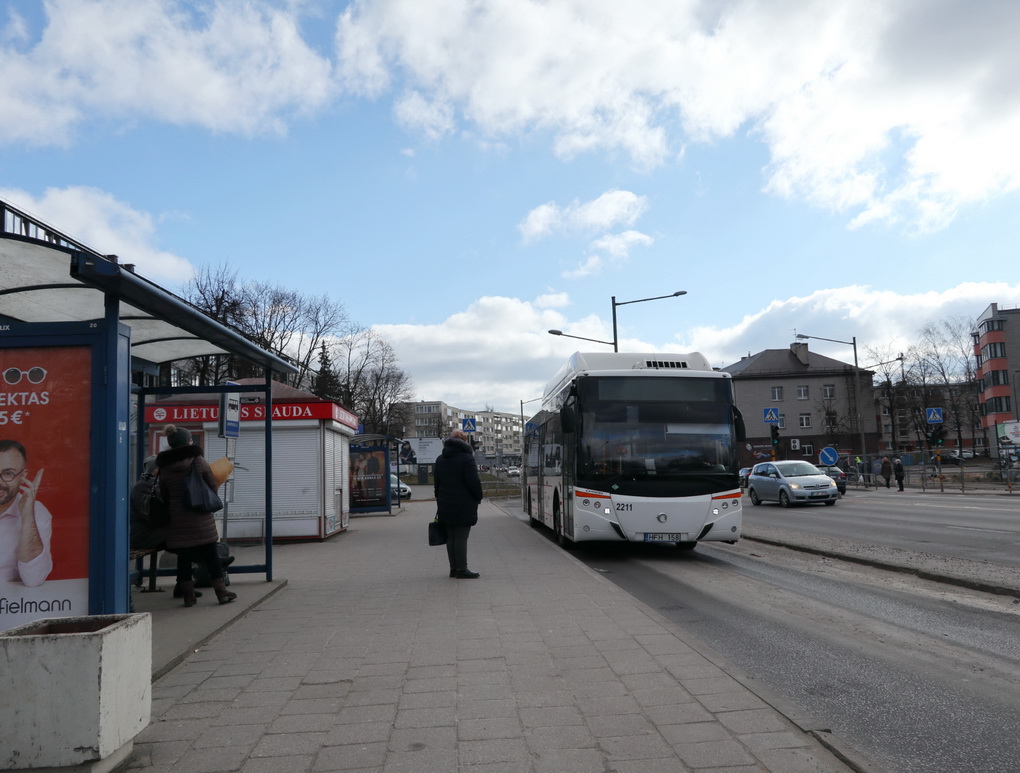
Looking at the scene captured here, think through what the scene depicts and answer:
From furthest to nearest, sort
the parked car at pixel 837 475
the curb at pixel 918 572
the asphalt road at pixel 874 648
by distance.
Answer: the parked car at pixel 837 475 < the curb at pixel 918 572 < the asphalt road at pixel 874 648

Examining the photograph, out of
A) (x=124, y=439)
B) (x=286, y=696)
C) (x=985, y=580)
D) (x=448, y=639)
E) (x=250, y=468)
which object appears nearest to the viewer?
(x=286, y=696)

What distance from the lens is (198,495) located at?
783 centimetres

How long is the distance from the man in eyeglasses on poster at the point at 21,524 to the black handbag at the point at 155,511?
Result: 263 centimetres

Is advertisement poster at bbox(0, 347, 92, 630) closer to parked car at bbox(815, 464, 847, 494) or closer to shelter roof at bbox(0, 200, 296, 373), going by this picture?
shelter roof at bbox(0, 200, 296, 373)

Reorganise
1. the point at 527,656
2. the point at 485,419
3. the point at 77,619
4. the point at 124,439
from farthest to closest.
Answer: the point at 485,419, the point at 527,656, the point at 124,439, the point at 77,619

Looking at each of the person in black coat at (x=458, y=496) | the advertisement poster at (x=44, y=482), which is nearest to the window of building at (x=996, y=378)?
the person in black coat at (x=458, y=496)

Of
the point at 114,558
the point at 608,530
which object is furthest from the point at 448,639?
the point at 608,530

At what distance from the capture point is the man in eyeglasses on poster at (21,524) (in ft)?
17.2

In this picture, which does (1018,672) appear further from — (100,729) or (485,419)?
(485,419)

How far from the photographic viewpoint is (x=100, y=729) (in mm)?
3592

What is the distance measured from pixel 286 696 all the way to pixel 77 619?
1526mm

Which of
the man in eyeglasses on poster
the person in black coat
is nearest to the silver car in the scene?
the person in black coat

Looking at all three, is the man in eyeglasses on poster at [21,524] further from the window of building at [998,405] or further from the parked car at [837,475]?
the window of building at [998,405]

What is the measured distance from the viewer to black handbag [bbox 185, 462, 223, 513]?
7.79 meters
